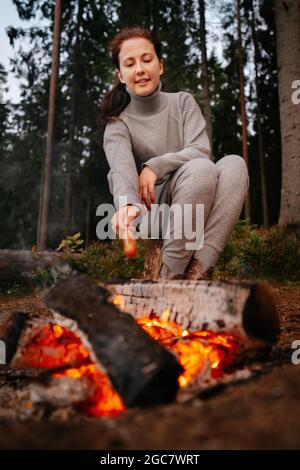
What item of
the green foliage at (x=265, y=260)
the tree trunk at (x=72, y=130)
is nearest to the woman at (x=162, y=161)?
the green foliage at (x=265, y=260)

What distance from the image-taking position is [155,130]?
297 cm

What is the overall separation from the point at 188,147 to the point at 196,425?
2.17m

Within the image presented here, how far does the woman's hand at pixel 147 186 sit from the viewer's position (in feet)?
8.16

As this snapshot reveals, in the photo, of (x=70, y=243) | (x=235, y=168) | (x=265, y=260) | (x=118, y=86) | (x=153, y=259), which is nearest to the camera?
(x=235, y=168)

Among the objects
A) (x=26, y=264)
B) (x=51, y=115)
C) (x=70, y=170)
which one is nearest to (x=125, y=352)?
(x=26, y=264)

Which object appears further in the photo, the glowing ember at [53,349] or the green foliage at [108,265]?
the green foliage at [108,265]

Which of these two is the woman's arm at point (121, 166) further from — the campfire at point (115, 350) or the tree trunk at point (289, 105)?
the tree trunk at point (289, 105)

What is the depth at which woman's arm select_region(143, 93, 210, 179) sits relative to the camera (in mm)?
2535

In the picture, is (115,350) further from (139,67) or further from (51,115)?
(51,115)

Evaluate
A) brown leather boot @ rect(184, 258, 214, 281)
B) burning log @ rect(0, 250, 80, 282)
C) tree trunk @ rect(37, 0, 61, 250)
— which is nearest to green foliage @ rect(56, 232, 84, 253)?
burning log @ rect(0, 250, 80, 282)

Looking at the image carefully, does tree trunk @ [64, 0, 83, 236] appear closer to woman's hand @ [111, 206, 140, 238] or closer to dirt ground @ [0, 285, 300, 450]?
woman's hand @ [111, 206, 140, 238]

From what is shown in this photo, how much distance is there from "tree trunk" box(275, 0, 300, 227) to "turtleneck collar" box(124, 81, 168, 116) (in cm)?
484

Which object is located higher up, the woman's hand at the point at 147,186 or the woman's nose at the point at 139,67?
the woman's nose at the point at 139,67

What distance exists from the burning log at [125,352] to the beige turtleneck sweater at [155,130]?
49.1 inches
